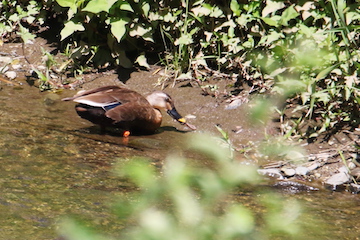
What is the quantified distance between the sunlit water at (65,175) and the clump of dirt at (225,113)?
0.38 meters

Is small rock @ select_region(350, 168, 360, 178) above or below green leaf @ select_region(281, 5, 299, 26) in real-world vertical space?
below

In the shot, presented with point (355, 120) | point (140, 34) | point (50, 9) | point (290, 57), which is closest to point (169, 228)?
point (355, 120)

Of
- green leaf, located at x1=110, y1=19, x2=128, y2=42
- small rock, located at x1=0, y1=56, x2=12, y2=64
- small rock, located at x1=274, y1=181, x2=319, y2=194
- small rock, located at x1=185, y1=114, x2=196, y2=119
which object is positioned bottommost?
small rock, located at x1=185, y1=114, x2=196, y2=119

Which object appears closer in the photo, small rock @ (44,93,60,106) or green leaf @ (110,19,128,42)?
small rock @ (44,93,60,106)

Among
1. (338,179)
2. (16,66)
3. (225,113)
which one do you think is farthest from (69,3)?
(338,179)

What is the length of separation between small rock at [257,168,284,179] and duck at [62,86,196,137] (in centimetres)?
127

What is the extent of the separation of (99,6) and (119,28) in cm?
31

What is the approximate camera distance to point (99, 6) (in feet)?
20.7

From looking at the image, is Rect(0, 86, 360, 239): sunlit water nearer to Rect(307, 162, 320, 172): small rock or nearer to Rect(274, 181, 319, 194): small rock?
Rect(274, 181, 319, 194): small rock

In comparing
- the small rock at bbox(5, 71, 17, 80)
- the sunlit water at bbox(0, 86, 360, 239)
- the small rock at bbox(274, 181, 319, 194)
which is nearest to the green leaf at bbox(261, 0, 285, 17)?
the sunlit water at bbox(0, 86, 360, 239)

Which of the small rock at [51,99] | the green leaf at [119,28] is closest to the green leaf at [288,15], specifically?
the green leaf at [119,28]

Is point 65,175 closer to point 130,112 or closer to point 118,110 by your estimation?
point 118,110

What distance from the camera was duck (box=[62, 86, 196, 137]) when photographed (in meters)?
5.36

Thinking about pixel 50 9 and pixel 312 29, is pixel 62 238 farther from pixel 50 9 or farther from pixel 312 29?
pixel 50 9
